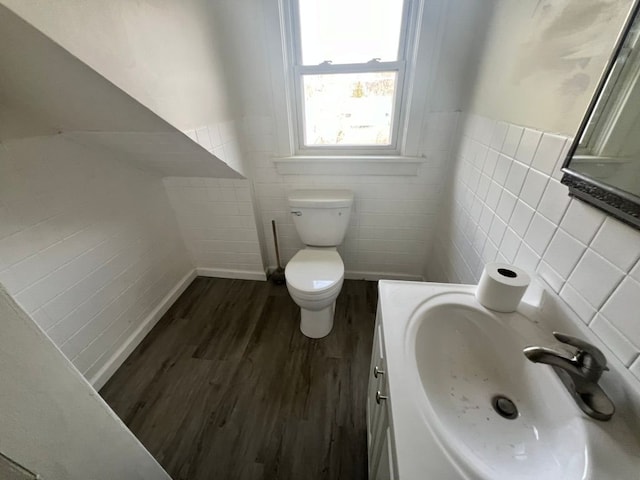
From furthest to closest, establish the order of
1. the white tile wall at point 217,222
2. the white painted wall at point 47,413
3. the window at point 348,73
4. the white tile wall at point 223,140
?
the white tile wall at point 217,222 → the window at point 348,73 → the white tile wall at point 223,140 → the white painted wall at point 47,413

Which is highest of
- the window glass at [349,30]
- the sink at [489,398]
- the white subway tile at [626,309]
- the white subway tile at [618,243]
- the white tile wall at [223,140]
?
the window glass at [349,30]

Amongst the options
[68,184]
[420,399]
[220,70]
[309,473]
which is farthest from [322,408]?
[220,70]

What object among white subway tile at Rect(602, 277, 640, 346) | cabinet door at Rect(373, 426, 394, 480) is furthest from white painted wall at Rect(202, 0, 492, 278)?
cabinet door at Rect(373, 426, 394, 480)

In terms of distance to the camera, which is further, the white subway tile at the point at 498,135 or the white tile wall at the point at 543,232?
the white subway tile at the point at 498,135

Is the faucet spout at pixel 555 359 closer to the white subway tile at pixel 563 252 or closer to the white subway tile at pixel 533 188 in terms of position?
the white subway tile at pixel 563 252

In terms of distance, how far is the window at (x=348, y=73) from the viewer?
4.34ft

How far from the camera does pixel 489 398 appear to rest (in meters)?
0.65

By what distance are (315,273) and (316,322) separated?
1.06 ft

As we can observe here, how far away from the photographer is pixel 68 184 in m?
1.20

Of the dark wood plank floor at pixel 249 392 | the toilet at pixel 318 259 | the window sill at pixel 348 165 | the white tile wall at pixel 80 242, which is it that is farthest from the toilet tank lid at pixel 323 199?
the white tile wall at pixel 80 242

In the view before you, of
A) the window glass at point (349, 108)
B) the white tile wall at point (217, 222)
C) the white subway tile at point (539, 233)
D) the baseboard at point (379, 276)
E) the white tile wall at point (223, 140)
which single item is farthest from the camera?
the baseboard at point (379, 276)

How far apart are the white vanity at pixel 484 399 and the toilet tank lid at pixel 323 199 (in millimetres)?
817

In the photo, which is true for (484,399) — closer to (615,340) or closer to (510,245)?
(615,340)

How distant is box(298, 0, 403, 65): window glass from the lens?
51.1 inches
